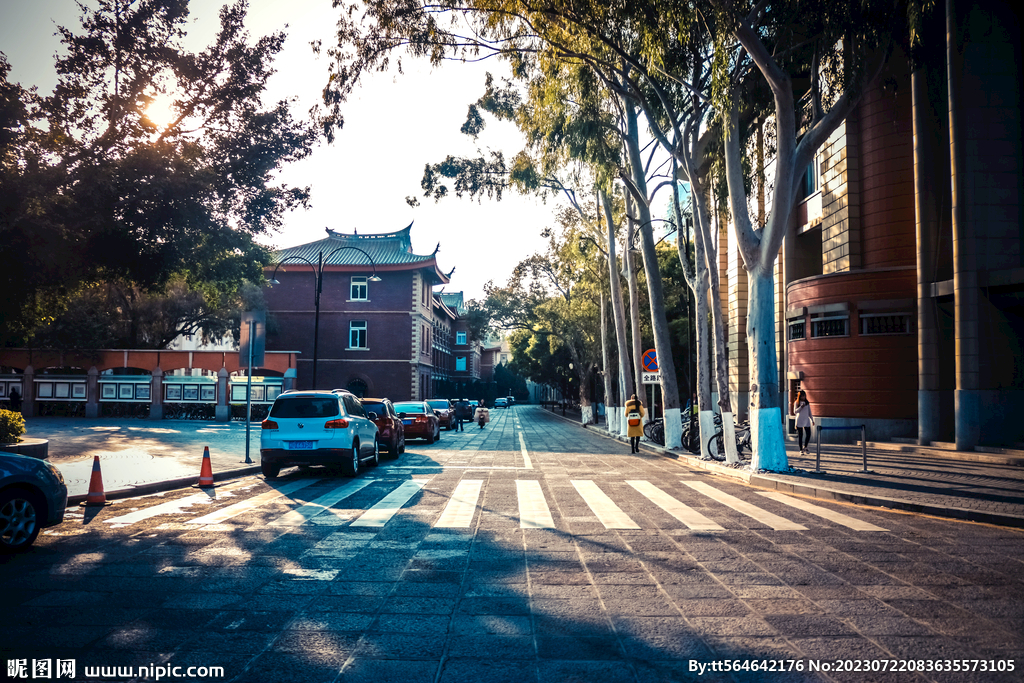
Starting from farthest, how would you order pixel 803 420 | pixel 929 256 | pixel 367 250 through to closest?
pixel 367 250 → pixel 803 420 → pixel 929 256

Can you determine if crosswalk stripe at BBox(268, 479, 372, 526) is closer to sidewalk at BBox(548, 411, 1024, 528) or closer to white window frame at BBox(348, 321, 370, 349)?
sidewalk at BBox(548, 411, 1024, 528)

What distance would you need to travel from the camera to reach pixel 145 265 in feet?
56.0

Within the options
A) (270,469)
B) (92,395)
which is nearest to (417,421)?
(270,469)

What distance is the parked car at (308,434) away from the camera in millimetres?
13523

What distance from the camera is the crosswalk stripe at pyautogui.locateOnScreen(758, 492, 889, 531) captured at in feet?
28.2

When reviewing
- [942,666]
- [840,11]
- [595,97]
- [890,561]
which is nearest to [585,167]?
[595,97]

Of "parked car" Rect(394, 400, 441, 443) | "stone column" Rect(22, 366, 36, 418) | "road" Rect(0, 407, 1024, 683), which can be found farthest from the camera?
"stone column" Rect(22, 366, 36, 418)

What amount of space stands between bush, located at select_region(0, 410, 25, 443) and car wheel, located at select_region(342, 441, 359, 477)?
19.9 ft

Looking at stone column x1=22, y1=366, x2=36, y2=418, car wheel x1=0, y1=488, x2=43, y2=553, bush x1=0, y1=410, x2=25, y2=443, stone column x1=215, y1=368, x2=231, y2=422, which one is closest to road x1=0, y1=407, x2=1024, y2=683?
car wheel x1=0, y1=488, x2=43, y2=553

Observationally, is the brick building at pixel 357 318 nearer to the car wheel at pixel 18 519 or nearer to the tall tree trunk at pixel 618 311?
the tall tree trunk at pixel 618 311

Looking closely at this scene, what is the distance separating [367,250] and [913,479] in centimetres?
4467

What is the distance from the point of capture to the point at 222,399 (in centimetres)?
3784

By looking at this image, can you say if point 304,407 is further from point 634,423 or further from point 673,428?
point 673,428

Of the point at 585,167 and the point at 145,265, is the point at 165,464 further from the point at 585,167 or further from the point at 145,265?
the point at 585,167
